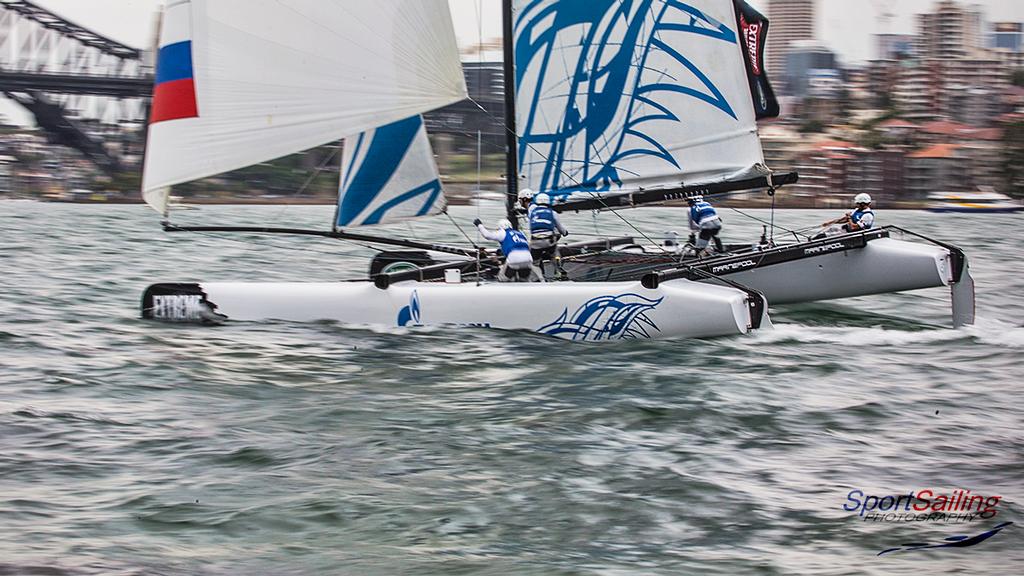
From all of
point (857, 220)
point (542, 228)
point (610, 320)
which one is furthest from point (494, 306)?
point (857, 220)

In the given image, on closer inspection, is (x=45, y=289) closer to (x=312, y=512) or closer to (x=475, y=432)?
(x=475, y=432)

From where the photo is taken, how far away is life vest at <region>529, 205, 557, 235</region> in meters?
9.95

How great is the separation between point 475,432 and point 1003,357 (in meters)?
4.13

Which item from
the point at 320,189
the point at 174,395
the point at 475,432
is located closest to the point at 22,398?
the point at 174,395

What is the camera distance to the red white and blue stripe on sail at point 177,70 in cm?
895

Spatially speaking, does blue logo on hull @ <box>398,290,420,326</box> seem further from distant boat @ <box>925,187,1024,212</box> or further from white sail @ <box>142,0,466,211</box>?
distant boat @ <box>925,187,1024,212</box>

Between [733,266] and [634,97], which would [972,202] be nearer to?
[634,97]

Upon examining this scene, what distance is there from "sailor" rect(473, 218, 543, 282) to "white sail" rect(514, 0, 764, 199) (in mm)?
1412

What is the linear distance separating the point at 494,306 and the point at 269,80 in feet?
7.36

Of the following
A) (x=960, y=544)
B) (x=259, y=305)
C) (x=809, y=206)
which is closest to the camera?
(x=960, y=544)

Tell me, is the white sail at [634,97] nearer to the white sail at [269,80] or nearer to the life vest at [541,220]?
the life vest at [541,220]

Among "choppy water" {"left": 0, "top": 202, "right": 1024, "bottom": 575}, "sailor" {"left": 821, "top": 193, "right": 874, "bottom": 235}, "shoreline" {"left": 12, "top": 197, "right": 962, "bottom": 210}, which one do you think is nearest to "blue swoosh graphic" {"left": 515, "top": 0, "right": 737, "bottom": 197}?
"sailor" {"left": 821, "top": 193, "right": 874, "bottom": 235}

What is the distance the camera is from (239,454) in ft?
18.9

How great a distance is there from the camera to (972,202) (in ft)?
Result: 221
